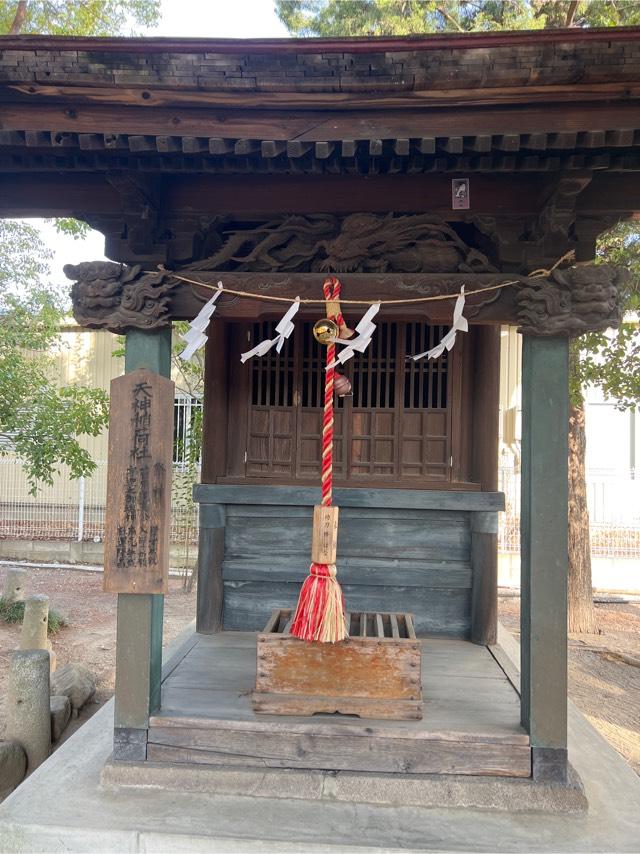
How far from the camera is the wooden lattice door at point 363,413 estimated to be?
18.0 ft

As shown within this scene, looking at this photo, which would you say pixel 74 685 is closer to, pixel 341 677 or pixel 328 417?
pixel 341 677

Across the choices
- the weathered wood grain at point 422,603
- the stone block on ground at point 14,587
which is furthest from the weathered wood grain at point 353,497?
the stone block on ground at point 14,587

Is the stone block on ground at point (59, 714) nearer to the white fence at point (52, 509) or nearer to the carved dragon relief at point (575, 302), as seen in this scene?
the carved dragon relief at point (575, 302)

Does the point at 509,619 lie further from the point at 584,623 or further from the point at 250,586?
the point at 250,586

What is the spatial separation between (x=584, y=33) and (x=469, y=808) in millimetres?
4264

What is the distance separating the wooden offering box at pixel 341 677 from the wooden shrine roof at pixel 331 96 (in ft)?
9.43

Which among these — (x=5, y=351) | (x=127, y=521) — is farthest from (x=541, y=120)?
(x=5, y=351)

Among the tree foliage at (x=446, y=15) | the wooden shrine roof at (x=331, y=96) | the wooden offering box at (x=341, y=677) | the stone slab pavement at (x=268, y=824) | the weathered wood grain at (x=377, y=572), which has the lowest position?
the stone slab pavement at (x=268, y=824)

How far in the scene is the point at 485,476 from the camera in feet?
17.6

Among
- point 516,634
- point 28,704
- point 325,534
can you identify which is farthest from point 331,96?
point 516,634

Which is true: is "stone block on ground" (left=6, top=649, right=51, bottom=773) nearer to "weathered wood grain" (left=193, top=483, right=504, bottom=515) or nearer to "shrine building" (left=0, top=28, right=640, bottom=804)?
"shrine building" (left=0, top=28, right=640, bottom=804)

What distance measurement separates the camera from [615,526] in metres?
12.3

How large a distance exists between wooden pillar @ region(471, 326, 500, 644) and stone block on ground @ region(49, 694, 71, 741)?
12.8 feet

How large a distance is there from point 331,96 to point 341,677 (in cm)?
340
